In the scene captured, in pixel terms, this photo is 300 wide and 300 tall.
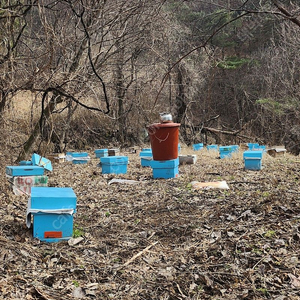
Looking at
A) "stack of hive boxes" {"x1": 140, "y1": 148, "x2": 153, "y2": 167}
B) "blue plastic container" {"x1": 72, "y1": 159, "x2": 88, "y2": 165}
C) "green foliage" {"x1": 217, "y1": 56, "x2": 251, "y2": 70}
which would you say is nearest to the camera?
"stack of hive boxes" {"x1": 140, "y1": 148, "x2": 153, "y2": 167}

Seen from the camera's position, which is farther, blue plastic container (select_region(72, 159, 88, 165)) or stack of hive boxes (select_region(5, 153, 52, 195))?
blue plastic container (select_region(72, 159, 88, 165))

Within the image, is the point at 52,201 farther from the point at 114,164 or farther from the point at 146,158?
the point at 146,158

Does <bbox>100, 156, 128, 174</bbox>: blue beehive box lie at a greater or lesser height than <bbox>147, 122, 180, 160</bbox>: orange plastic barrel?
lesser

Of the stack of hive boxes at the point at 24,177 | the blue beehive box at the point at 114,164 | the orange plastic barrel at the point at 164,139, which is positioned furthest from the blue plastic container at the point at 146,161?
the stack of hive boxes at the point at 24,177

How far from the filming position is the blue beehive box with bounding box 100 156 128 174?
8547 mm

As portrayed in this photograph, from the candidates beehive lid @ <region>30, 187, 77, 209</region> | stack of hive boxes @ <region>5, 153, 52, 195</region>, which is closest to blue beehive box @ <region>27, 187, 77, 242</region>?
beehive lid @ <region>30, 187, 77, 209</region>

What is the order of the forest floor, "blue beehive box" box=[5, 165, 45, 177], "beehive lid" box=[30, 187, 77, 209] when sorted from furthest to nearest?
"blue beehive box" box=[5, 165, 45, 177] → "beehive lid" box=[30, 187, 77, 209] → the forest floor

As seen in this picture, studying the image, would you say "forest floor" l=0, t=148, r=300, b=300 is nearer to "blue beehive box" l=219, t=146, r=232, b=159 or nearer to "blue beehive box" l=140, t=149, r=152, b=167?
"blue beehive box" l=140, t=149, r=152, b=167

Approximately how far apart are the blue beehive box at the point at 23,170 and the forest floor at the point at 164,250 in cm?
33

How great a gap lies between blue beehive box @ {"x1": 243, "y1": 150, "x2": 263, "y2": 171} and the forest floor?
2386 mm

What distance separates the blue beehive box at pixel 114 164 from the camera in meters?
8.55

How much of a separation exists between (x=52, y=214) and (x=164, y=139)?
13.3 ft

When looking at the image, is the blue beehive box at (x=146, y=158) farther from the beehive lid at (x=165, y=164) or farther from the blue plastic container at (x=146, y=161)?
the beehive lid at (x=165, y=164)

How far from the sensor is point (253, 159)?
862cm
